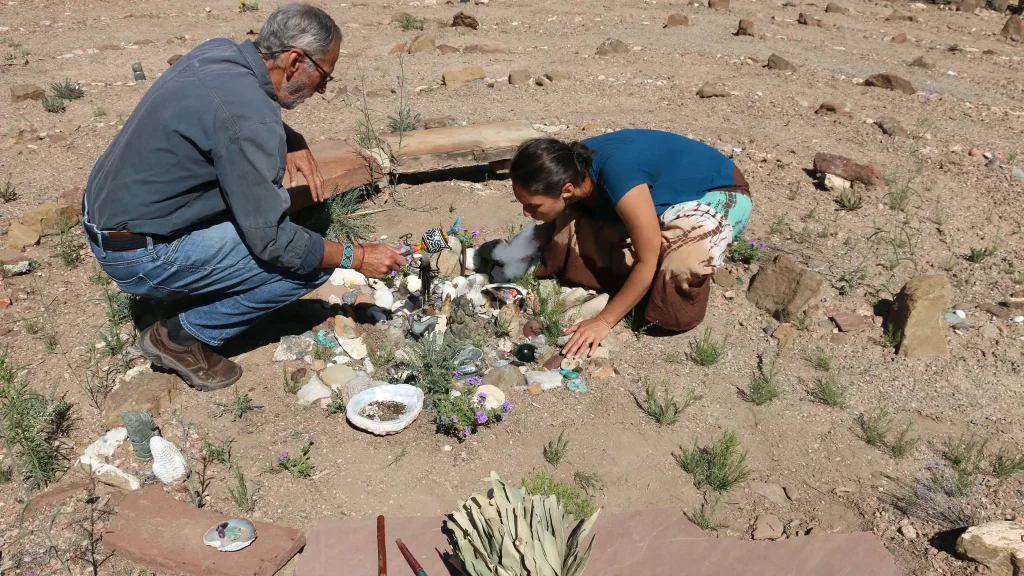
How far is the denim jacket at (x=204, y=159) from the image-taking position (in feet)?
9.00

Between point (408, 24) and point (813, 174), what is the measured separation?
5.71 metres

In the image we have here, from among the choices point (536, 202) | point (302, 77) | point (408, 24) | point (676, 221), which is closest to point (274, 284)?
point (302, 77)

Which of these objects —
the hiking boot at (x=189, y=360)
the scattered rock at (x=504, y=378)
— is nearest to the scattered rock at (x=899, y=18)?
the scattered rock at (x=504, y=378)

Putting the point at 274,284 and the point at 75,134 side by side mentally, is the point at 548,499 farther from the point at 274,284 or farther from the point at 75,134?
the point at 75,134

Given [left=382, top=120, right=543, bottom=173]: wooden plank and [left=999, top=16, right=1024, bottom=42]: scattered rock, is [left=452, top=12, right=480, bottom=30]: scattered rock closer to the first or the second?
[left=382, top=120, right=543, bottom=173]: wooden plank

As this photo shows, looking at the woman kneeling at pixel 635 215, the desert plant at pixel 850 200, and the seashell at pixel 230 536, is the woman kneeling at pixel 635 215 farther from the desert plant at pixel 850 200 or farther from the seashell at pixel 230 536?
the seashell at pixel 230 536

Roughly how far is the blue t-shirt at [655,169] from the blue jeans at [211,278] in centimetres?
138

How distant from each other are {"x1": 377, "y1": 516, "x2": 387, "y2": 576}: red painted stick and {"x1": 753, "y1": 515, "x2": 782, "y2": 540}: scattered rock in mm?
1375

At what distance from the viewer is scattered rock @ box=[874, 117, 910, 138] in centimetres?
604

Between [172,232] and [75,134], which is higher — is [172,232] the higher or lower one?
the higher one

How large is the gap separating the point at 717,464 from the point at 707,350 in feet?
2.55

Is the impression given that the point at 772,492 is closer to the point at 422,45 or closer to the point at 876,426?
the point at 876,426

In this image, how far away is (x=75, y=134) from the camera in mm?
5984

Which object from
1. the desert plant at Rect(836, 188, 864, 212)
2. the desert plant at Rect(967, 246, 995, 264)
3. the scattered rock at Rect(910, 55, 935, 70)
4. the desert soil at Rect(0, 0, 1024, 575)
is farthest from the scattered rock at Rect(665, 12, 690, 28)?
the desert plant at Rect(967, 246, 995, 264)
